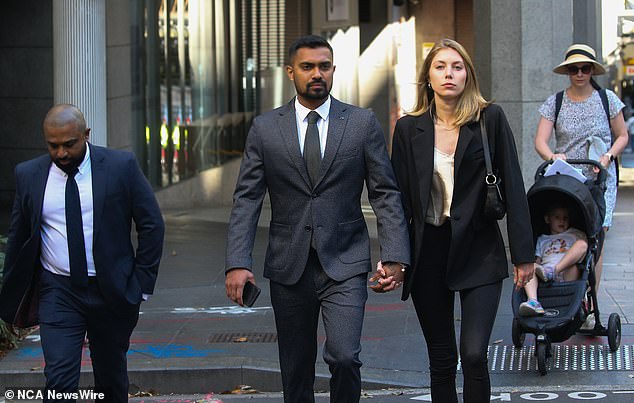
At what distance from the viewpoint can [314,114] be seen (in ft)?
18.8

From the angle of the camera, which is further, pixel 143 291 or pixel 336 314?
pixel 143 291

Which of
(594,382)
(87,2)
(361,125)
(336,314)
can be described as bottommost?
(594,382)

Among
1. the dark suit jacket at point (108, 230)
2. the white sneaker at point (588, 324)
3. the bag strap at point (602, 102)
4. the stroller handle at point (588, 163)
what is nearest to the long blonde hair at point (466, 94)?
the dark suit jacket at point (108, 230)

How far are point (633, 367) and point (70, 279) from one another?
383cm

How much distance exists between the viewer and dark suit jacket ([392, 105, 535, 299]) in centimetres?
576

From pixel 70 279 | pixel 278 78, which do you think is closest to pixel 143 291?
pixel 70 279

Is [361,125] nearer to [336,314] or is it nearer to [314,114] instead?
[314,114]

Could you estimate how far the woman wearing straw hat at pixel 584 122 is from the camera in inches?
347

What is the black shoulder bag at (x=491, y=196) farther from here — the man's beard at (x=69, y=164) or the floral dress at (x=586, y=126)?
the floral dress at (x=586, y=126)

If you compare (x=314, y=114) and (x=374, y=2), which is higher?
(x=374, y=2)

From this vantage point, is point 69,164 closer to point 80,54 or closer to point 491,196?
point 491,196

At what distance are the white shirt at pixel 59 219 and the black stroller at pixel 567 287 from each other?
122 inches

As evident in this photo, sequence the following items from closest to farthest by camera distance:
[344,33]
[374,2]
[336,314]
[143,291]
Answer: [336,314] → [143,291] → [344,33] → [374,2]

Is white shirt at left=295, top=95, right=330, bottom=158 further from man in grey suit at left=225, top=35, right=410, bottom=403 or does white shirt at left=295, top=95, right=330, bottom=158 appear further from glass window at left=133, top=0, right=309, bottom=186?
glass window at left=133, top=0, right=309, bottom=186
